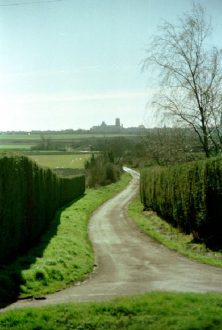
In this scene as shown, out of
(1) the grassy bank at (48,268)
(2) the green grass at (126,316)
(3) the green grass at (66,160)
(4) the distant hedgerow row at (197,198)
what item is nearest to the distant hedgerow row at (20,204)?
(1) the grassy bank at (48,268)

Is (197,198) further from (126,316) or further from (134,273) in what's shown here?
(126,316)

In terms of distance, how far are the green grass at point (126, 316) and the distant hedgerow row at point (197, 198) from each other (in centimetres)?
1182

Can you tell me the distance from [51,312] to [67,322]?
620 mm

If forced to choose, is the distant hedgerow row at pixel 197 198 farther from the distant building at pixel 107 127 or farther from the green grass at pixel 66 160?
the distant building at pixel 107 127

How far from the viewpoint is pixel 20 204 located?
736 inches

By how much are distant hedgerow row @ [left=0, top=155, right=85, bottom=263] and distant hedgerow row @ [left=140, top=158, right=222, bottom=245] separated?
7881 millimetres

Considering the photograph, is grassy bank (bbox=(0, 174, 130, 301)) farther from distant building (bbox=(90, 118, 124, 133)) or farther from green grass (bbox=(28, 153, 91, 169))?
distant building (bbox=(90, 118, 124, 133))

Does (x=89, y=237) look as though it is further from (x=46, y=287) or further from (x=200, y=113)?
(x=46, y=287)

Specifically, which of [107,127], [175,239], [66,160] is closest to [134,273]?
[175,239]

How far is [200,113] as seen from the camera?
3262cm

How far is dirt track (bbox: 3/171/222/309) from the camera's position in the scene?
12.9 metres

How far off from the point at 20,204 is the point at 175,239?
1024cm

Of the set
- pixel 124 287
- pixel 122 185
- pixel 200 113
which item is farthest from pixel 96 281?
pixel 122 185

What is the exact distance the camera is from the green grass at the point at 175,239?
19609mm
